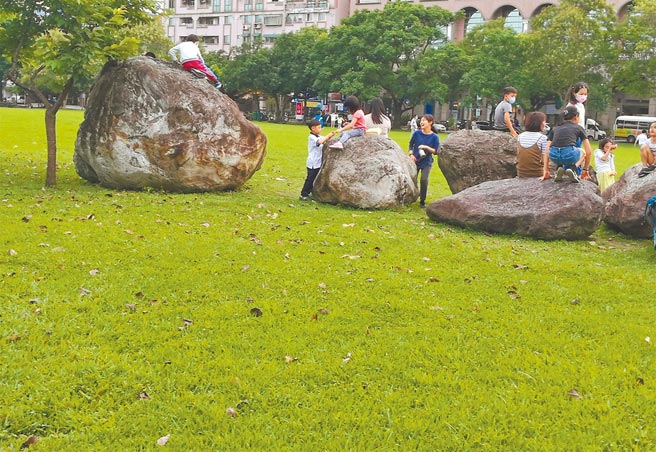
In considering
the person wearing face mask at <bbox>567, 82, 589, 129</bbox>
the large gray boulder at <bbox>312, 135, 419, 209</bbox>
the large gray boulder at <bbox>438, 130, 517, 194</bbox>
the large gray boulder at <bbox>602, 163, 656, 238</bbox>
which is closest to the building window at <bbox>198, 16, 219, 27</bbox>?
the large gray boulder at <bbox>438, 130, 517, 194</bbox>

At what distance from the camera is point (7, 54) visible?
533 inches

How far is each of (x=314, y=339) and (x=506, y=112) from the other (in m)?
9.40

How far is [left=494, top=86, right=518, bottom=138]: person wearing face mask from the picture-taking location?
13078 mm

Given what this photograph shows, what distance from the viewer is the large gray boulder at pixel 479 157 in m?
13.6

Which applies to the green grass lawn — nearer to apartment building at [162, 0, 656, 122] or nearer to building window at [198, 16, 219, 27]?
apartment building at [162, 0, 656, 122]

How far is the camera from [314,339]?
5785 millimetres

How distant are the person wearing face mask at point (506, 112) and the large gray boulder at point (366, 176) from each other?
2.47 m

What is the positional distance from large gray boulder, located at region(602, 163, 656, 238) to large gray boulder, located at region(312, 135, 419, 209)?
381 cm

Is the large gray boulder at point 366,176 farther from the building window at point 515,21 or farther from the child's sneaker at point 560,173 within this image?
the building window at point 515,21

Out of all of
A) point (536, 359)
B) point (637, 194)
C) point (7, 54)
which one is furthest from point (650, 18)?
point (536, 359)

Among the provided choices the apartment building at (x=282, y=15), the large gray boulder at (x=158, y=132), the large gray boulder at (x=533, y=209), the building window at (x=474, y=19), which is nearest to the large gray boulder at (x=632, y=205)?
the large gray boulder at (x=533, y=209)

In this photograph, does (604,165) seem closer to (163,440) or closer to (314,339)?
(314,339)

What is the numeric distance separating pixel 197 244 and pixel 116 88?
228 inches

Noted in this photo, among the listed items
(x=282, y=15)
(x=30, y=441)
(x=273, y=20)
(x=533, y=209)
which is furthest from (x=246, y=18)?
(x=30, y=441)
